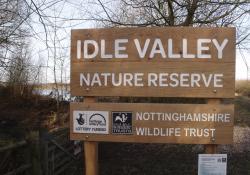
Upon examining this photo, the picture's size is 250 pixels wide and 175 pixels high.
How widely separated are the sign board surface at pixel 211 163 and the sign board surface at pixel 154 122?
167mm

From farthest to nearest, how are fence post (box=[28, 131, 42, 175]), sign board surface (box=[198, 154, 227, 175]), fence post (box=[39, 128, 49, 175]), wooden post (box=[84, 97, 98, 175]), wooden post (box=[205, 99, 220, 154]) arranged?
fence post (box=[39, 128, 49, 175])
fence post (box=[28, 131, 42, 175])
wooden post (box=[84, 97, 98, 175])
wooden post (box=[205, 99, 220, 154])
sign board surface (box=[198, 154, 227, 175])

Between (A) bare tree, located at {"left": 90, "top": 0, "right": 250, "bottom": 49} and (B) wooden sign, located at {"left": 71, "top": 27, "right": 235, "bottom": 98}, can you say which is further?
(A) bare tree, located at {"left": 90, "top": 0, "right": 250, "bottom": 49}

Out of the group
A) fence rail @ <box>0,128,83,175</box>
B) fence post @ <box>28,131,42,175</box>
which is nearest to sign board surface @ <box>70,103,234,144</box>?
fence rail @ <box>0,128,83,175</box>

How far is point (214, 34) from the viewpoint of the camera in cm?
523

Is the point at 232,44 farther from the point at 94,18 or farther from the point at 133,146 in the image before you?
the point at 94,18

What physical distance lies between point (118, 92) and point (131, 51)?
496 millimetres

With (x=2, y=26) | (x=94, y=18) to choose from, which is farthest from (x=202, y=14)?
(x=2, y=26)

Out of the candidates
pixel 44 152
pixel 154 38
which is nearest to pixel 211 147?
pixel 154 38

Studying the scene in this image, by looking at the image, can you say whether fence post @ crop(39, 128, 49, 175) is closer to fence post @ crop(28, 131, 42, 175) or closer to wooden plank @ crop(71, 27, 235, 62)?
fence post @ crop(28, 131, 42, 175)

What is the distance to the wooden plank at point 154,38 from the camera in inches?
206

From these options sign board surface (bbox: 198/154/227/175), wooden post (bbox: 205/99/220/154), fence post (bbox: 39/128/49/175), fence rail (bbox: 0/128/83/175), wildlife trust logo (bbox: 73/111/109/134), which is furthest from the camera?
Answer: fence post (bbox: 39/128/49/175)

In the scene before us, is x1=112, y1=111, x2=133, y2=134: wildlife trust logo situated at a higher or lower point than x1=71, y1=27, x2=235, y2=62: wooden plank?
lower

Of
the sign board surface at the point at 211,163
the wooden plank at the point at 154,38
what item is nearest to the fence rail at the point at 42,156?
the wooden plank at the point at 154,38

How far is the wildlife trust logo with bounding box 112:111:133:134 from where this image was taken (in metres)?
5.36
